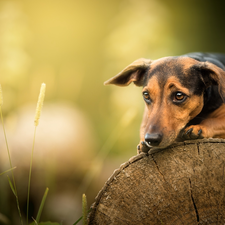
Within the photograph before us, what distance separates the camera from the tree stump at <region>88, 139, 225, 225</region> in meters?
2.36

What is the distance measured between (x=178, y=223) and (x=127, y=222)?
41cm

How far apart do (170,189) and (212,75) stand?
53.0 inches

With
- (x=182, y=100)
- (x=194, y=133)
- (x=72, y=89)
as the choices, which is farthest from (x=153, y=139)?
(x=72, y=89)

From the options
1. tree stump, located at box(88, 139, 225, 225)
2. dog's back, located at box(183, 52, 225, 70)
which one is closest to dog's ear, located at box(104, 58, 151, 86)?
dog's back, located at box(183, 52, 225, 70)

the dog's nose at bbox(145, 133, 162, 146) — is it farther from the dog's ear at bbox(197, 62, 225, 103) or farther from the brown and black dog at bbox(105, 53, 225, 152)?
the dog's ear at bbox(197, 62, 225, 103)

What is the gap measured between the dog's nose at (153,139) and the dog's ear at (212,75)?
736 mm

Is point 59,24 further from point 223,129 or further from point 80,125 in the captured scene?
point 223,129

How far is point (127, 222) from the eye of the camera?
2.45m

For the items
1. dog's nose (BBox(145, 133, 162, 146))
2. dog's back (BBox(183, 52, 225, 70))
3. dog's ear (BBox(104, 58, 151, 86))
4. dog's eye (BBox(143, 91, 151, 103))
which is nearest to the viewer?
dog's nose (BBox(145, 133, 162, 146))

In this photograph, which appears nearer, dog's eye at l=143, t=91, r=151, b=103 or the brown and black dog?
the brown and black dog

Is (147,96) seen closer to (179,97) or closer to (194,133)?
(179,97)

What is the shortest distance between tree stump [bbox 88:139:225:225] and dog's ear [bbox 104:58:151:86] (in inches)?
51.5

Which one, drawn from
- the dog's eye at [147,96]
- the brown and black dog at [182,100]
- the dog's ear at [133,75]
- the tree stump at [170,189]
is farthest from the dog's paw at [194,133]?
the dog's ear at [133,75]

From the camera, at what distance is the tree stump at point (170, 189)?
2.36 meters
